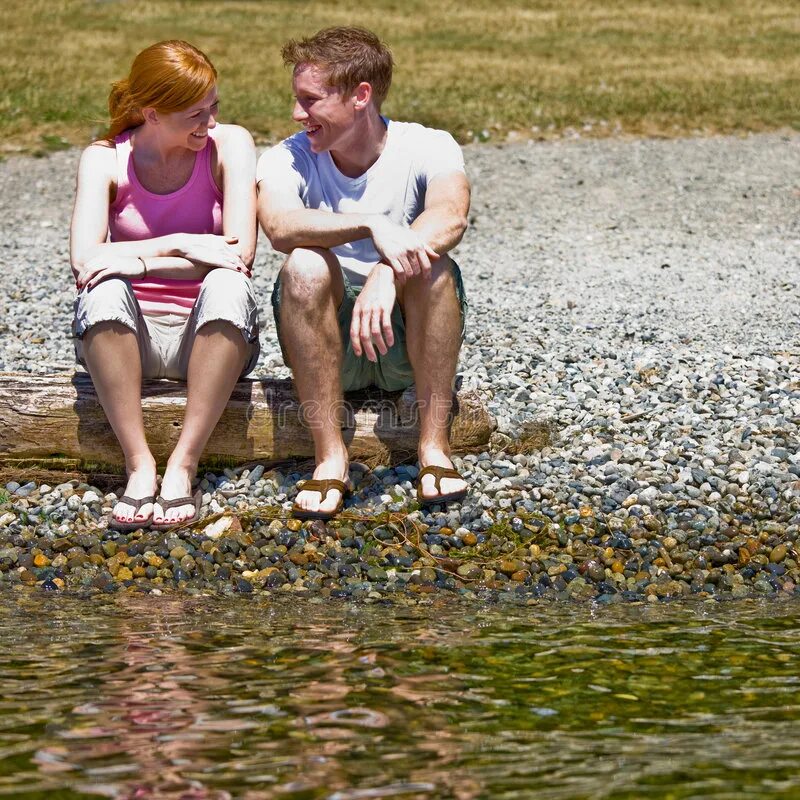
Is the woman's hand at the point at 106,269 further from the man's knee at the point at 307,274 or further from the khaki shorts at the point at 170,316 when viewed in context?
the man's knee at the point at 307,274

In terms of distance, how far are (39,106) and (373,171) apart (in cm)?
1427

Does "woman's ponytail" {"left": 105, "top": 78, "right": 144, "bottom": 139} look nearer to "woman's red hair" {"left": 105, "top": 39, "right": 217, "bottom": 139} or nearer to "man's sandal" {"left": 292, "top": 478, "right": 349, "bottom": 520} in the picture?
"woman's red hair" {"left": 105, "top": 39, "right": 217, "bottom": 139}

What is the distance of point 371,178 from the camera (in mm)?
5742

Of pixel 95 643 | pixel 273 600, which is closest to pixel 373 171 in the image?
pixel 273 600

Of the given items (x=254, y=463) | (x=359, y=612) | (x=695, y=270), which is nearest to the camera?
(x=359, y=612)

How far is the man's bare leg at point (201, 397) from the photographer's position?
560 cm

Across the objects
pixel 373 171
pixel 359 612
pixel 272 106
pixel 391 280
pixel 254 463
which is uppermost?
pixel 272 106

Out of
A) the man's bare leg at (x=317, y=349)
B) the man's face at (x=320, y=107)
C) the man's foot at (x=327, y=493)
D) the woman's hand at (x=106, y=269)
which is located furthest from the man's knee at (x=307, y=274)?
the man's foot at (x=327, y=493)

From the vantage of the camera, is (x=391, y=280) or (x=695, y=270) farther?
(x=695, y=270)

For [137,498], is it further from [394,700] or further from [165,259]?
[394,700]

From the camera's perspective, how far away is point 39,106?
18.7 metres

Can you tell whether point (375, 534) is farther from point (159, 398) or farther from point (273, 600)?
point (159, 398)

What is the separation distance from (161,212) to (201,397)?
34.0 inches

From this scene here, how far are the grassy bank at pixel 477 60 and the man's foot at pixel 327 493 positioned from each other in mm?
8162
